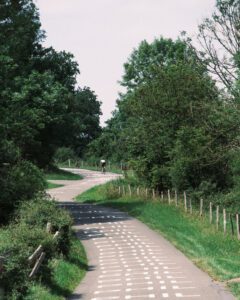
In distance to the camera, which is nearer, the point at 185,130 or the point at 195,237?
the point at 195,237

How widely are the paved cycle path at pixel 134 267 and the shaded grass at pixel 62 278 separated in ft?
0.97

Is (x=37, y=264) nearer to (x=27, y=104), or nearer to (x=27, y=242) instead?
(x=27, y=242)

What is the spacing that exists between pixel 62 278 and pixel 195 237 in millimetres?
11068

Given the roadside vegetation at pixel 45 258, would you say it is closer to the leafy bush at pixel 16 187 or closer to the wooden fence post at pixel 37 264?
the wooden fence post at pixel 37 264

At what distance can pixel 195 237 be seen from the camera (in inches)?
1225

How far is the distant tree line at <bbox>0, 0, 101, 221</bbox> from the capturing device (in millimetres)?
35281

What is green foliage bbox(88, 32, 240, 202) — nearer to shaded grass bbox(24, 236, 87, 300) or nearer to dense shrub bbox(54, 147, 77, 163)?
shaded grass bbox(24, 236, 87, 300)

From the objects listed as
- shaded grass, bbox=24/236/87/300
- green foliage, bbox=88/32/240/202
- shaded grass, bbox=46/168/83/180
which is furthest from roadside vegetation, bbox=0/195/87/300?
shaded grass, bbox=46/168/83/180

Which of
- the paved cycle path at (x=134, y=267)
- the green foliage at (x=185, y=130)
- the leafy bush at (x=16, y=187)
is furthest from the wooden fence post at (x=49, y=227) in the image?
the green foliage at (x=185, y=130)

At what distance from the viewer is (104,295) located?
18.8 metres

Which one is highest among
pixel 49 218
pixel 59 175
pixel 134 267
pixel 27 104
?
pixel 27 104

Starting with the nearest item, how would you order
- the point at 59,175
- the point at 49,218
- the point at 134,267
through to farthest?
the point at 134,267 → the point at 49,218 → the point at 59,175

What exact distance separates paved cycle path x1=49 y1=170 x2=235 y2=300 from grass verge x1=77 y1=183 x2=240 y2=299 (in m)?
0.45

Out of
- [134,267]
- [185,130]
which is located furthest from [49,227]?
[185,130]
